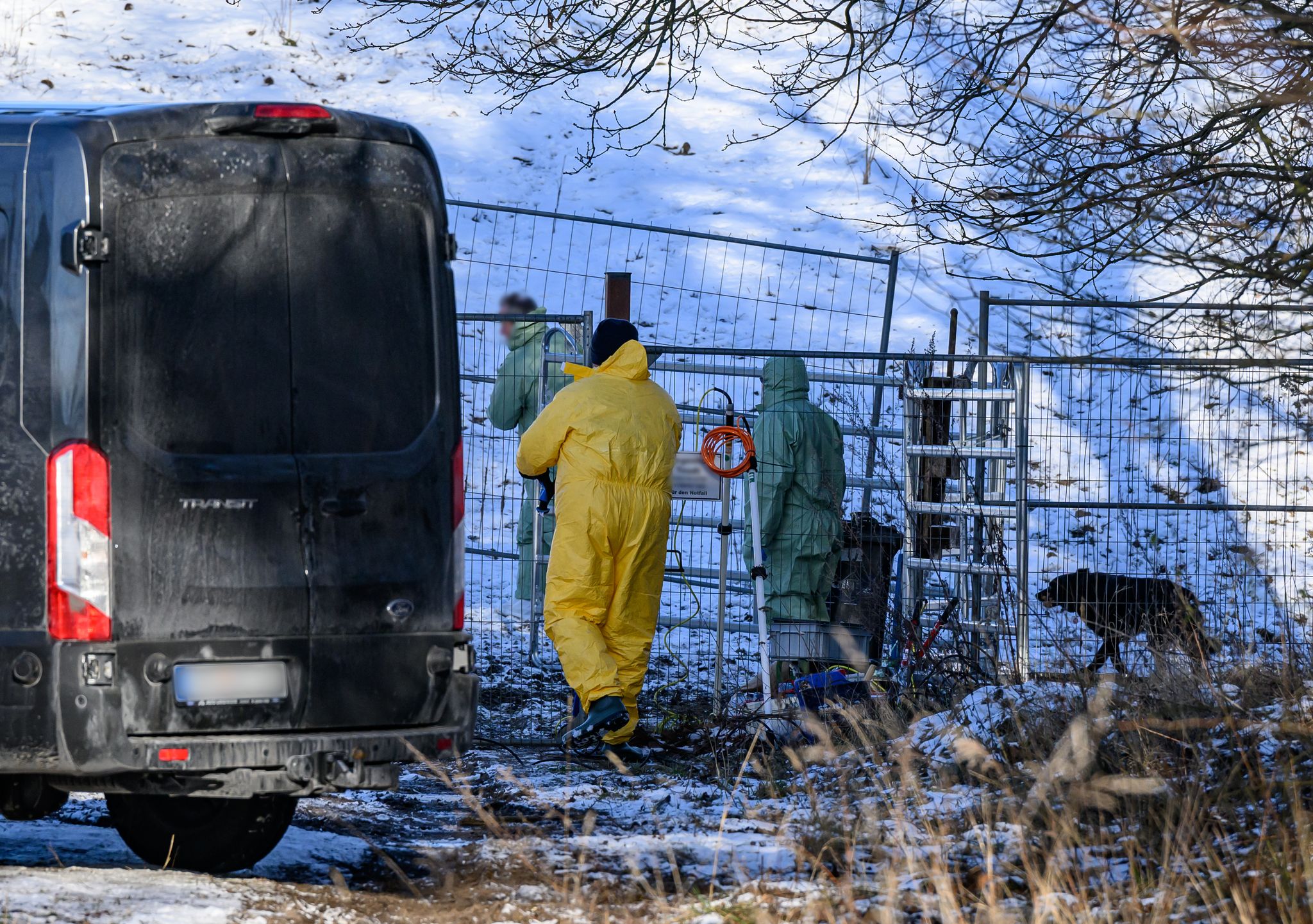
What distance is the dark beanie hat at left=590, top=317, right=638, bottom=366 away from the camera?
21.0 feet

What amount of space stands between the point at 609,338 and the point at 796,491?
223 centimetres

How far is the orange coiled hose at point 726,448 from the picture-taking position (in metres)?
6.63

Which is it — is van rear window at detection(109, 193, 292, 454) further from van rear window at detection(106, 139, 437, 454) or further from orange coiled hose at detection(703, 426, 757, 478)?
orange coiled hose at detection(703, 426, 757, 478)

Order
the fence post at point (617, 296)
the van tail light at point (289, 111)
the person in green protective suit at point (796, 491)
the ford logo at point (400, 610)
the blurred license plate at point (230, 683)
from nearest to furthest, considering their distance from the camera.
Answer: the blurred license plate at point (230, 683), the van tail light at point (289, 111), the ford logo at point (400, 610), the fence post at point (617, 296), the person in green protective suit at point (796, 491)

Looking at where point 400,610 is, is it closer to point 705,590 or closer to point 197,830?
point 197,830

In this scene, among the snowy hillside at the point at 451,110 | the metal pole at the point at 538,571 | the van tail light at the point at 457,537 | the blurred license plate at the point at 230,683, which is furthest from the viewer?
the snowy hillside at the point at 451,110

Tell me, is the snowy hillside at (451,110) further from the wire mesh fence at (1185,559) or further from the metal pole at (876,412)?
the metal pole at (876,412)

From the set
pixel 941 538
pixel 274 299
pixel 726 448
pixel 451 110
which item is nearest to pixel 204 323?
pixel 274 299

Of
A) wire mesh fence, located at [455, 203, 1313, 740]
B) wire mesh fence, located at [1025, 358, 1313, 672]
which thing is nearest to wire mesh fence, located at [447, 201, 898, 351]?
wire mesh fence, located at [1025, 358, 1313, 672]

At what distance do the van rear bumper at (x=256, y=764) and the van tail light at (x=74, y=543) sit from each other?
348 millimetres

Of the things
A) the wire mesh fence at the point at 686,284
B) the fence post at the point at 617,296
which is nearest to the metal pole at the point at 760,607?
the fence post at the point at 617,296

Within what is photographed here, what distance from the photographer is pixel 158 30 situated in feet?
67.7

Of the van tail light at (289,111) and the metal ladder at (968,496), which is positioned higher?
the van tail light at (289,111)

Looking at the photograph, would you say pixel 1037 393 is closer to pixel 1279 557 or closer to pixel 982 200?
pixel 1279 557
